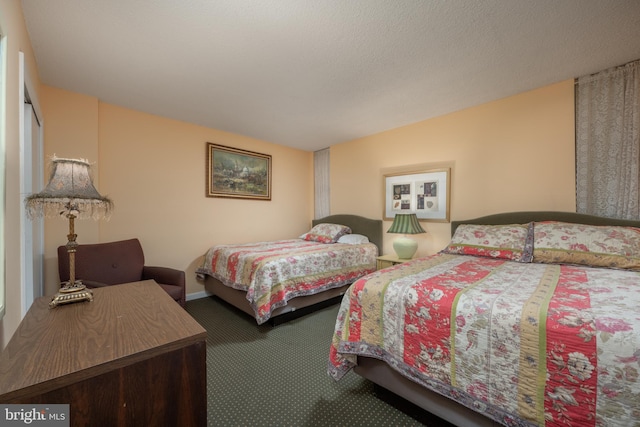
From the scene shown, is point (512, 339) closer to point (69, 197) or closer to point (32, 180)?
point (69, 197)

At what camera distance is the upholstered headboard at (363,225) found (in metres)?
3.79

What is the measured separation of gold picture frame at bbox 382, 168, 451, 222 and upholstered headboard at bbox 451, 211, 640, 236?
→ 0.30 meters

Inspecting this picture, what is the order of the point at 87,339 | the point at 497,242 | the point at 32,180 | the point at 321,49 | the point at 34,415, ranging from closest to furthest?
the point at 34,415
the point at 87,339
the point at 321,49
the point at 32,180
the point at 497,242

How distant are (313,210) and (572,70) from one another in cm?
375

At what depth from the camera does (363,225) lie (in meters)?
3.96

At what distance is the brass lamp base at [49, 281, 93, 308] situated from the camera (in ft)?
3.53

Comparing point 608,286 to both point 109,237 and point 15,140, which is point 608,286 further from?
point 109,237

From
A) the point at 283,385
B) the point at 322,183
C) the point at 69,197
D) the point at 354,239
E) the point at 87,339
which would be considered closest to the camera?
the point at 87,339

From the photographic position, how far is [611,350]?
894 mm

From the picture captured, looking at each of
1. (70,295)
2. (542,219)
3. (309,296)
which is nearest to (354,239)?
(309,296)

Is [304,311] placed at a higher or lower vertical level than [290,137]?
lower

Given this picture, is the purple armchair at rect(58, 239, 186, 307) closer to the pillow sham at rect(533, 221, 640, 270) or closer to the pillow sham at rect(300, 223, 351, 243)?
the pillow sham at rect(300, 223, 351, 243)

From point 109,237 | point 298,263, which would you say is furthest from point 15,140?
point 298,263

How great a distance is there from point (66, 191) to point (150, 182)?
7.70 ft
